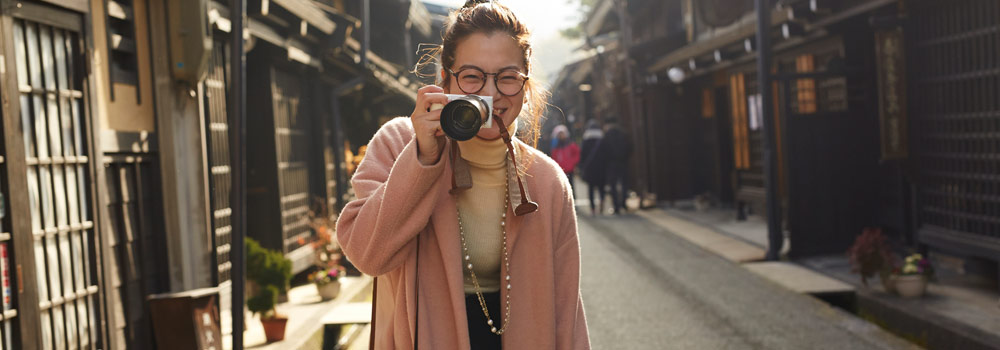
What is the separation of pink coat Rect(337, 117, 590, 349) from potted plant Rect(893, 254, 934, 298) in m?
6.58

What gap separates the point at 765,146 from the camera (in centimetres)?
1198

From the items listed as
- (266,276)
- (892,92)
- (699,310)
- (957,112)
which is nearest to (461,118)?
(266,276)

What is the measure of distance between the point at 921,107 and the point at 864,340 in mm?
3955

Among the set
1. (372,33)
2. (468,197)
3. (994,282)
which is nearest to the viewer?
(468,197)

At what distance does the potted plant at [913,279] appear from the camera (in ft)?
27.1

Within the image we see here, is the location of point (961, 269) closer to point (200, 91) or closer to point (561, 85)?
point (200, 91)

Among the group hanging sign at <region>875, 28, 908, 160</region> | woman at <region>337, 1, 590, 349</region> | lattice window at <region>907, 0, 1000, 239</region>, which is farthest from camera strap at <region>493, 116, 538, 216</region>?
hanging sign at <region>875, 28, 908, 160</region>

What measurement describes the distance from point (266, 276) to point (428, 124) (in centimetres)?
632

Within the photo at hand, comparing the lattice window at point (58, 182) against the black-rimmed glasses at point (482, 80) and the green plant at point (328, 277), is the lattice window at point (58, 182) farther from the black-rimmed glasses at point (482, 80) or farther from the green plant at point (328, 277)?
the green plant at point (328, 277)

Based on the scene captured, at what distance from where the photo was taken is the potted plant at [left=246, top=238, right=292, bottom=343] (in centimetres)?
753

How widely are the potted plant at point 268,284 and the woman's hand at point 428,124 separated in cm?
555

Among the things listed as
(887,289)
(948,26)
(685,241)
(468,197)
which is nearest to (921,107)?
(948,26)

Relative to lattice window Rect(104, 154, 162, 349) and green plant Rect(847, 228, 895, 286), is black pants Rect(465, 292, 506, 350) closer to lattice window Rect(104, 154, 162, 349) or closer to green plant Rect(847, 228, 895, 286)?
lattice window Rect(104, 154, 162, 349)

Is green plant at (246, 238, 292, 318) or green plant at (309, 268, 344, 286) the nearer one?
green plant at (246, 238, 292, 318)
